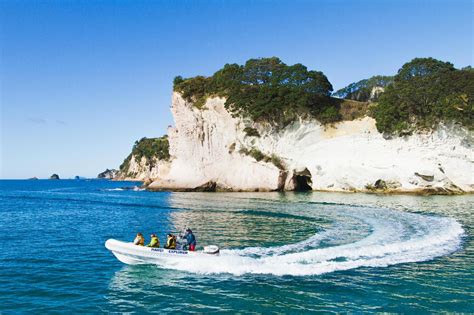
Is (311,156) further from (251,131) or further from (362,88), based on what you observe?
(362,88)

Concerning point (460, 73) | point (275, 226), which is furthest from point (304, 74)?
point (275, 226)

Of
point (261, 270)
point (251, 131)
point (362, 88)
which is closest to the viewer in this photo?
→ point (261, 270)

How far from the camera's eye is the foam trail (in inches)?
690

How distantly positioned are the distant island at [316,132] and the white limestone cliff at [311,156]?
145mm

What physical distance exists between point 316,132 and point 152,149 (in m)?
106

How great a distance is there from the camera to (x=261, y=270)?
17.1m

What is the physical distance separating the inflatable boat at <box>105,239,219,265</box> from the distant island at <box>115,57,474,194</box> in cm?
4591

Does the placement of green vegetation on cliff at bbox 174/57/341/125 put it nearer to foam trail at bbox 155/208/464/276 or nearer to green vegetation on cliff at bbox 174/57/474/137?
green vegetation on cliff at bbox 174/57/474/137

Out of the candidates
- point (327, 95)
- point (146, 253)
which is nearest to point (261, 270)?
point (146, 253)

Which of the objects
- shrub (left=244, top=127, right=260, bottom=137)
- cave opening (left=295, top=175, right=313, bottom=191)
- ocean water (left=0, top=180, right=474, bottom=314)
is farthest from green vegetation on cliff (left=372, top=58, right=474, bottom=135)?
ocean water (left=0, top=180, right=474, bottom=314)

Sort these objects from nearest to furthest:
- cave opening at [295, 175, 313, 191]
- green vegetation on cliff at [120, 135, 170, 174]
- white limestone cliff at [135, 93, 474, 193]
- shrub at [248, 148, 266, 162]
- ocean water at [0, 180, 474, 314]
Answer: ocean water at [0, 180, 474, 314], white limestone cliff at [135, 93, 474, 193], shrub at [248, 148, 266, 162], cave opening at [295, 175, 313, 191], green vegetation on cliff at [120, 135, 170, 174]

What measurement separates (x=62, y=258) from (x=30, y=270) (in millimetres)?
2377

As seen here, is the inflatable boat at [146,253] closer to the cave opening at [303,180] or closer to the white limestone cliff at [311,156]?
the white limestone cliff at [311,156]

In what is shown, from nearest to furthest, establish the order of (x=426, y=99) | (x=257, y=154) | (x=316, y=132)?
(x=426, y=99) → (x=316, y=132) → (x=257, y=154)
